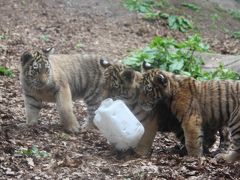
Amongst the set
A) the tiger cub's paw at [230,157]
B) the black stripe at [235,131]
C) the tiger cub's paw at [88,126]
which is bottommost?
the tiger cub's paw at [230,157]

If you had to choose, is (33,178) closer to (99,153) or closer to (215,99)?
(99,153)

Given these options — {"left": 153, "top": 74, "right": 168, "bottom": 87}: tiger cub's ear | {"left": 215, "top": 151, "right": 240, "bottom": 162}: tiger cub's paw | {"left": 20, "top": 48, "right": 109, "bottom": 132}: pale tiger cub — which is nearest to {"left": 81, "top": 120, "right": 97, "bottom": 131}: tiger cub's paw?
{"left": 20, "top": 48, "right": 109, "bottom": 132}: pale tiger cub

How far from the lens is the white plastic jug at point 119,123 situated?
670 cm

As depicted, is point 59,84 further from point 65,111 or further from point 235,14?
point 235,14

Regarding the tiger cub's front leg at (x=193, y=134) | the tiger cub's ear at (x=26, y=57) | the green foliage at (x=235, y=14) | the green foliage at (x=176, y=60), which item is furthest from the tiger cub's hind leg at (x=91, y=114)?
the green foliage at (x=235, y=14)

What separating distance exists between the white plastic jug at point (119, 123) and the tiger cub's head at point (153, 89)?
16.5 inches

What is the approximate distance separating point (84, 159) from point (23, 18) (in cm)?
973

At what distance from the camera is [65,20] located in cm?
1620

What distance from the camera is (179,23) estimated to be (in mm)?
17688

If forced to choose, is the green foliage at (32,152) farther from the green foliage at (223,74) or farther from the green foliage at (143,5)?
the green foliage at (143,5)

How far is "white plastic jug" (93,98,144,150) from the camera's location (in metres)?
6.70

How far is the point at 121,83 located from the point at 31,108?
1.40 meters

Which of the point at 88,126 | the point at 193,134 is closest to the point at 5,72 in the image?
the point at 88,126

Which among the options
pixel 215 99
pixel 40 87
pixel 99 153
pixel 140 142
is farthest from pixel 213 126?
pixel 40 87
